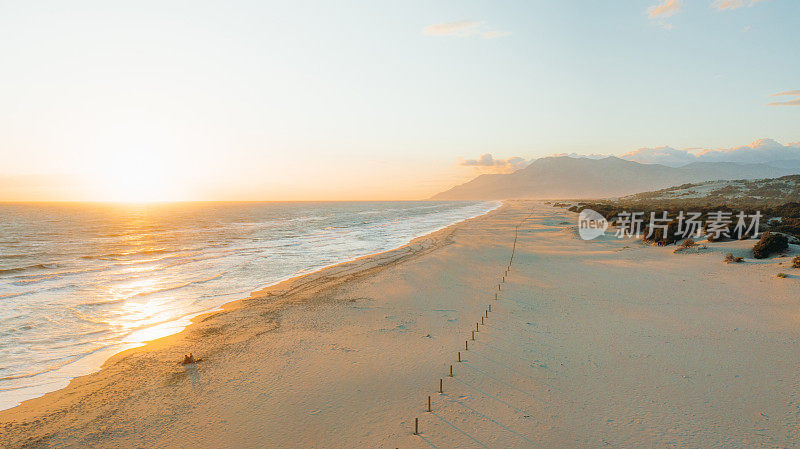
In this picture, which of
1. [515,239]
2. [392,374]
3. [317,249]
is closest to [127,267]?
[317,249]

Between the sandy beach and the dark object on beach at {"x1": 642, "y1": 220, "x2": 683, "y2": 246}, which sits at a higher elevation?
the dark object on beach at {"x1": 642, "y1": 220, "x2": 683, "y2": 246}

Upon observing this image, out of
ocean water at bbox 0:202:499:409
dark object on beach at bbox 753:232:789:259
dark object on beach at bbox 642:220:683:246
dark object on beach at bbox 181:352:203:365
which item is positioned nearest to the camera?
dark object on beach at bbox 181:352:203:365

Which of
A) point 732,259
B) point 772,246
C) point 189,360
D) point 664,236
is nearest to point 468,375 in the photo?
point 189,360

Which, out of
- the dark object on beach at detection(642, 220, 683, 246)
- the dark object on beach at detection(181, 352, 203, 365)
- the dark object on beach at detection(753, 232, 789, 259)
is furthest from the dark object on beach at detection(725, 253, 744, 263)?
the dark object on beach at detection(181, 352, 203, 365)

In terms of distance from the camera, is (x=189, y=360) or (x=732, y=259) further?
(x=732, y=259)

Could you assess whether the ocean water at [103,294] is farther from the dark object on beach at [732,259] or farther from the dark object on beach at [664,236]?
the dark object on beach at [732,259]

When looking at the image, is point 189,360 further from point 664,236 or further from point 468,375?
point 664,236

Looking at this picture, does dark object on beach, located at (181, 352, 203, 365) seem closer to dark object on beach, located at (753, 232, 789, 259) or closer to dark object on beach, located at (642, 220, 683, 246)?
dark object on beach, located at (753, 232, 789, 259)

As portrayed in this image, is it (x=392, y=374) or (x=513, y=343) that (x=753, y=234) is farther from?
(x=392, y=374)
